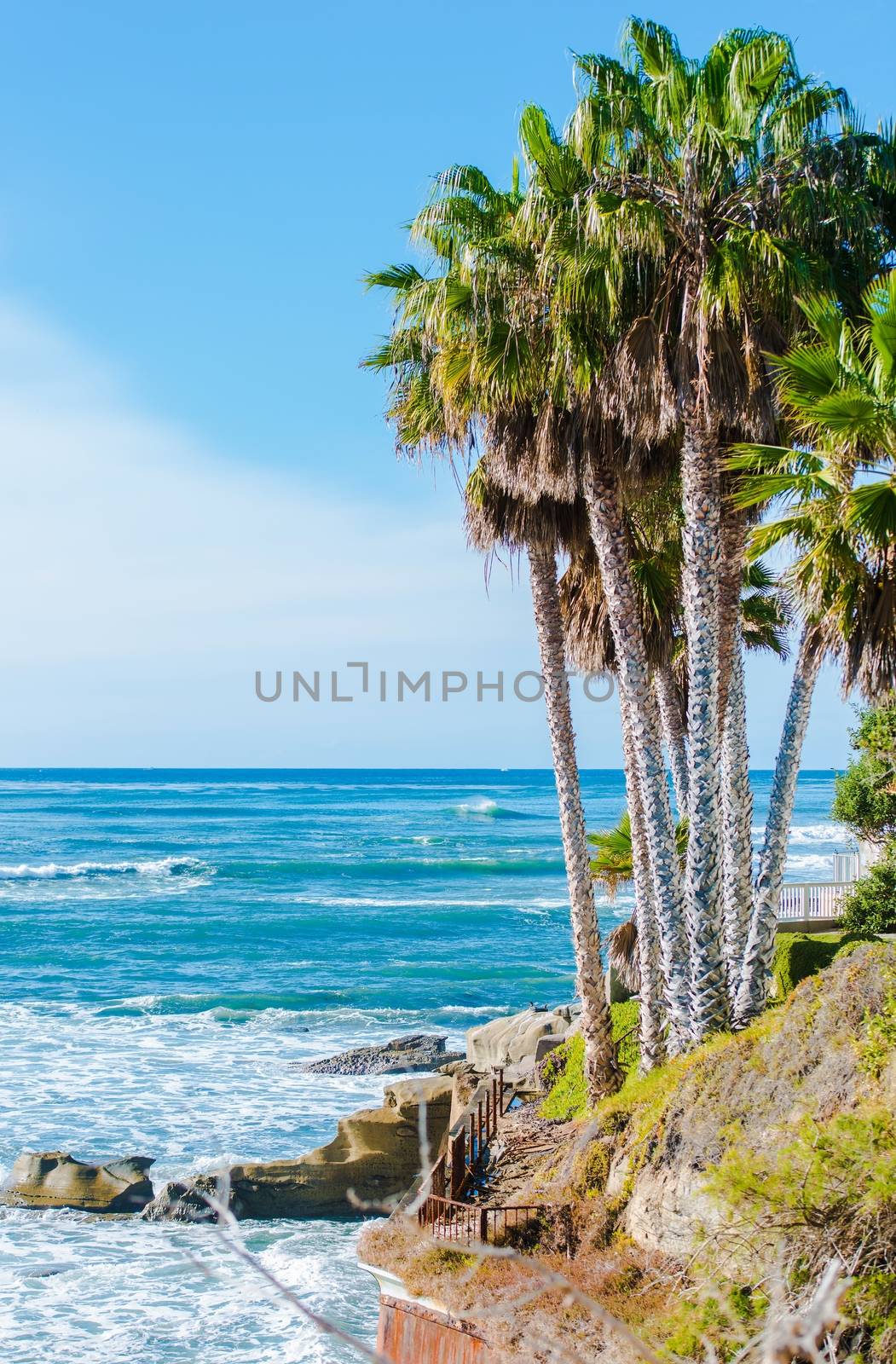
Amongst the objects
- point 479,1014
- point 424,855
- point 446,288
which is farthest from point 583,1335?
point 424,855

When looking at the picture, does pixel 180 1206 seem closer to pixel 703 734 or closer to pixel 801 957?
pixel 801 957

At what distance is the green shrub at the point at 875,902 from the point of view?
2256cm

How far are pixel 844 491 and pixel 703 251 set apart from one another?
123 inches

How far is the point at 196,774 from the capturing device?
174 m

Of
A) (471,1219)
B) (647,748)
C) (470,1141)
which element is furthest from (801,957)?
(471,1219)

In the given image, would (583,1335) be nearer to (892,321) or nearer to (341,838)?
(892,321)

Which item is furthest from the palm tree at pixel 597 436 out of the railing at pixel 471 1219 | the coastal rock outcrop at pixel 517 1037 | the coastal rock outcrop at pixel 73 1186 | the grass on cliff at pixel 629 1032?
the coastal rock outcrop at pixel 73 1186

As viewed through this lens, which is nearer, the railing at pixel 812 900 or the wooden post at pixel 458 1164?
the wooden post at pixel 458 1164

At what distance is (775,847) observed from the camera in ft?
40.4

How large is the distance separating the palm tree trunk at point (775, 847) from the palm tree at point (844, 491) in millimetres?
1292

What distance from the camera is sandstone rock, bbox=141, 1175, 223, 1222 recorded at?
1694cm

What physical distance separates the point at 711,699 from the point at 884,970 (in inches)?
145

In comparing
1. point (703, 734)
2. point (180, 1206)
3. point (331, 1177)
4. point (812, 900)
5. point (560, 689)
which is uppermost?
point (560, 689)

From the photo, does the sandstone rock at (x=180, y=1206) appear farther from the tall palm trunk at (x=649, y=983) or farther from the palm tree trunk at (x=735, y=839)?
the palm tree trunk at (x=735, y=839)
